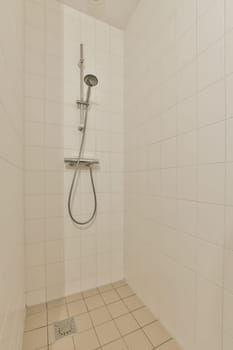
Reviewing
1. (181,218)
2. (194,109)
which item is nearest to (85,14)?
(194,109)

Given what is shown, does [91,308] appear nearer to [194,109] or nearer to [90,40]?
[194,109]

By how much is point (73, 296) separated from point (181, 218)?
3.89 feet

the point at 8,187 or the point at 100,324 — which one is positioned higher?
the point at 8,187

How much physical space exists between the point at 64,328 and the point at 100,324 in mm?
242

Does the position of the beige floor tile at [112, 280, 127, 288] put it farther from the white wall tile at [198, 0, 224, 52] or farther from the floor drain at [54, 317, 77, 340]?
the white wall tile at [198, 0, 224, 52]

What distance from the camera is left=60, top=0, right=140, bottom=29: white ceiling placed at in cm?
144

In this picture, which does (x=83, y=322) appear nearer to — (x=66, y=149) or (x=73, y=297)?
(x=73, y=297)

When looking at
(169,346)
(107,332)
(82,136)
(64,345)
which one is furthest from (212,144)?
(64,345)

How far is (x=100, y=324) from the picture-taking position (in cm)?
119

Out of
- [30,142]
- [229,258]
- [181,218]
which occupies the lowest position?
[229,258]

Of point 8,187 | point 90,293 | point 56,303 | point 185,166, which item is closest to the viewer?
point 8,187

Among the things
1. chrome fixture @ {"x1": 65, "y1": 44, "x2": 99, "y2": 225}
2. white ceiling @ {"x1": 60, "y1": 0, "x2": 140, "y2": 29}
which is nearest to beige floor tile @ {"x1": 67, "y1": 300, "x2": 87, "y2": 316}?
chrome fixture @ {"x1": 65, "y1": 44, "x2": 99, "y2": 225}

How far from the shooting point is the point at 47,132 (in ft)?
4.67

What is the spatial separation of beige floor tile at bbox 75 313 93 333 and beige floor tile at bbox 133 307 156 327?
339 millimetres
